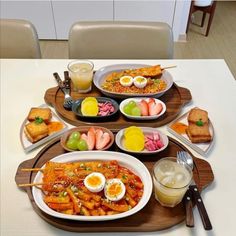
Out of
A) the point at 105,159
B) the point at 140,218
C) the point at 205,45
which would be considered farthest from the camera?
the point at 205,45

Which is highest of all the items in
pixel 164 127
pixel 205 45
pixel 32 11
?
pixel 164 127

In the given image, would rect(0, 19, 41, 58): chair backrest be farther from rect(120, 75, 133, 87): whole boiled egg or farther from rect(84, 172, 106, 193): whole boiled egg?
rect(84, 172, 106, 193): whole boiled egg

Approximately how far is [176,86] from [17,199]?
83 cm

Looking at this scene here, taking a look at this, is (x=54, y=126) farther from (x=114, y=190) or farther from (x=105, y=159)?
(x=114, y=190)

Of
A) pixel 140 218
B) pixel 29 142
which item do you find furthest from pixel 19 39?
pixel 140 218

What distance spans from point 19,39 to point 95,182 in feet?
3.61

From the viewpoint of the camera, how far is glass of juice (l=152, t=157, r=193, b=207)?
716 mm

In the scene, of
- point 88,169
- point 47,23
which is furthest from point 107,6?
point 88,169

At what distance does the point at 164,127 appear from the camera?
1.04 m

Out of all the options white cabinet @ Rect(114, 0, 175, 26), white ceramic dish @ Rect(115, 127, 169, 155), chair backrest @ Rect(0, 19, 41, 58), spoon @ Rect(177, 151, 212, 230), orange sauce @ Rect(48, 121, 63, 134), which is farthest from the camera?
white cabinet @ Rect(114, 0, 175, 26)

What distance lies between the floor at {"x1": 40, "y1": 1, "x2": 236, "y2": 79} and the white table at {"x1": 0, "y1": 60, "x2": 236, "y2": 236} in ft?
5.48

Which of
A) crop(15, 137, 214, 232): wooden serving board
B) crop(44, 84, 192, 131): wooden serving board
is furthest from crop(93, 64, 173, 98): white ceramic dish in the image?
crop(15, 137, 214, 232): wooden serving board

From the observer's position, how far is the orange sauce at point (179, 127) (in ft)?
3.29

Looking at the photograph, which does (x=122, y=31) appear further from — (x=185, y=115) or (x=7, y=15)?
(x=7, y=15)
